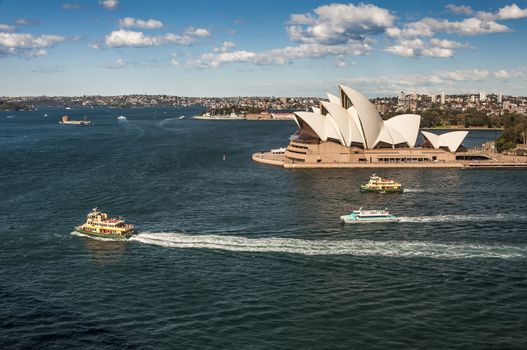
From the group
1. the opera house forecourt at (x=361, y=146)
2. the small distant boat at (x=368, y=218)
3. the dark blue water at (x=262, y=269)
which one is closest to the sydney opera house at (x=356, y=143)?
the opera house forecourt at (x=361, y=146)

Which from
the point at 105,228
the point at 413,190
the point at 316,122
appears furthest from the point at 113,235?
the point at 316,122

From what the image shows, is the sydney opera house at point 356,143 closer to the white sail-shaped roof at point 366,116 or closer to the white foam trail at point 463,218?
the white sail-shaped roof at point 366,116

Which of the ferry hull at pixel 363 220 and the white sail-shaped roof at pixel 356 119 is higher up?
the white sail-shaped roof at pixel 356 119

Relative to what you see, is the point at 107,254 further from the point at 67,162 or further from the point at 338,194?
the point at 67,162

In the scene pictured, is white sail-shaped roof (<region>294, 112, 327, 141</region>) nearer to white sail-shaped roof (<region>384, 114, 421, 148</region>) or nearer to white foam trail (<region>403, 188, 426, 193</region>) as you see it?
white sail-shaped roof (<region>384, 114, 421, 148</region>)

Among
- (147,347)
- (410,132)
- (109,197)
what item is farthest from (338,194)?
(147,347)

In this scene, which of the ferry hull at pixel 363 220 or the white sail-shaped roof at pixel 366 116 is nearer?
the ferry hull at pixel 363 220

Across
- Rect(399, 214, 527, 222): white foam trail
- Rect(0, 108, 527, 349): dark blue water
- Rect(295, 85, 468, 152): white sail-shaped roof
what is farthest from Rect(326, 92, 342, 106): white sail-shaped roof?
Rect(399, 214, 527, 222): white foam trail
